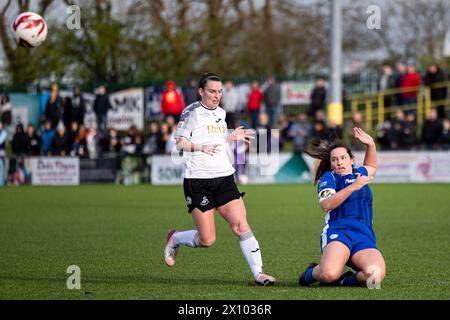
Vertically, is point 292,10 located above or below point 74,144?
above

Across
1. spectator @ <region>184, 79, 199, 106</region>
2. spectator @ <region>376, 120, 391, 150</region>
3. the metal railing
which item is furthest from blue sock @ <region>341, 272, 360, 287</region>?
the metal railing

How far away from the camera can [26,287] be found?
32.1 ft

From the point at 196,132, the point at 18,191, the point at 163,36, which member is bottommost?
the point at 18,191

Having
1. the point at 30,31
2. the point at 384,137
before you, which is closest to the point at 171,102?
the point at 384,137

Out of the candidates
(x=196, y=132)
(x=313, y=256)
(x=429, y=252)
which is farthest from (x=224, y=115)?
(x=429, y=252)

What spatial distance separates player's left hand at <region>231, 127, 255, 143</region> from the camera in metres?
10.1

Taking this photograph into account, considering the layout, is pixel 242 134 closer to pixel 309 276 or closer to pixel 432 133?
pixel 309 276

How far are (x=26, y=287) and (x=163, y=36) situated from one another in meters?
32.5

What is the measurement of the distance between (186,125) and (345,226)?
1.82m

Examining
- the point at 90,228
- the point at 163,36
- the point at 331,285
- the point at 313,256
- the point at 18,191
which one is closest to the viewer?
the point at 331,285

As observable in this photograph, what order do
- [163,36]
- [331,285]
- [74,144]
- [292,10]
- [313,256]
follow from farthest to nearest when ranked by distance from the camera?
1. [292,10]
2. [163,36]
3. [74,144]
4. [313,256]
5. [331,285]

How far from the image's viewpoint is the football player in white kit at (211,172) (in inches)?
396

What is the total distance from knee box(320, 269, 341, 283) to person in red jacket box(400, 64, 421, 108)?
80.1 feet

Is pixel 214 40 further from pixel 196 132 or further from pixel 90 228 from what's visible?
pixel 196 132
